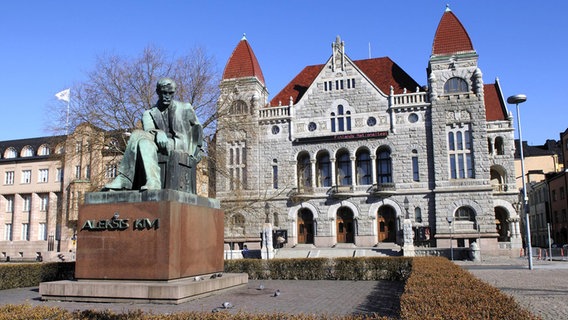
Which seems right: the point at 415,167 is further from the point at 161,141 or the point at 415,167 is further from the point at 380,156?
the point at 161,141

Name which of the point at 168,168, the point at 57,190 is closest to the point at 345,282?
the point at 168,168

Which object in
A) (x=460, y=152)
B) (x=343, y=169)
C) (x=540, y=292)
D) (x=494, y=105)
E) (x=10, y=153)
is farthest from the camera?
(x=10, y=153)

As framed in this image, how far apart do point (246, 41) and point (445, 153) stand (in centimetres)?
2424

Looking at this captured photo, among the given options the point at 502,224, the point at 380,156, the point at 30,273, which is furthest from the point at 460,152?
the point at 30,273

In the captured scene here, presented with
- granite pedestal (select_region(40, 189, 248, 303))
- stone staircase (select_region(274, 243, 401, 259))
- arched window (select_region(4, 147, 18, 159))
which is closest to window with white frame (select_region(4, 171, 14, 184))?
arched window (select_region(4, 147, 18, 159))

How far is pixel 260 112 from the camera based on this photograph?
161 feet

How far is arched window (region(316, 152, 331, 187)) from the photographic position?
47.7 meters

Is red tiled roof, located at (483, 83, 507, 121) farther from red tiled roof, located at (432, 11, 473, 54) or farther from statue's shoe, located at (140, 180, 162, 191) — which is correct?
statue's shoe, located at (140, 180, 162, 191)

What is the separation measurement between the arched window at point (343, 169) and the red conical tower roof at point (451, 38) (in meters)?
12.6

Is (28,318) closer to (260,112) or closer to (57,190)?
(260,112)

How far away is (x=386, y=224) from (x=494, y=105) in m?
17.6

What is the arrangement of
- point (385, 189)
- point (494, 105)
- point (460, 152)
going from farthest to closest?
1. point (494, 105)
2. point (385, 189)
3. point (460, 152)

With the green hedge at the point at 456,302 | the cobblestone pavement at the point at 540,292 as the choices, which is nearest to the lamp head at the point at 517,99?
the cobblestone pavement at the point at 540,292

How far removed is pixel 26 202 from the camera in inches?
2343
